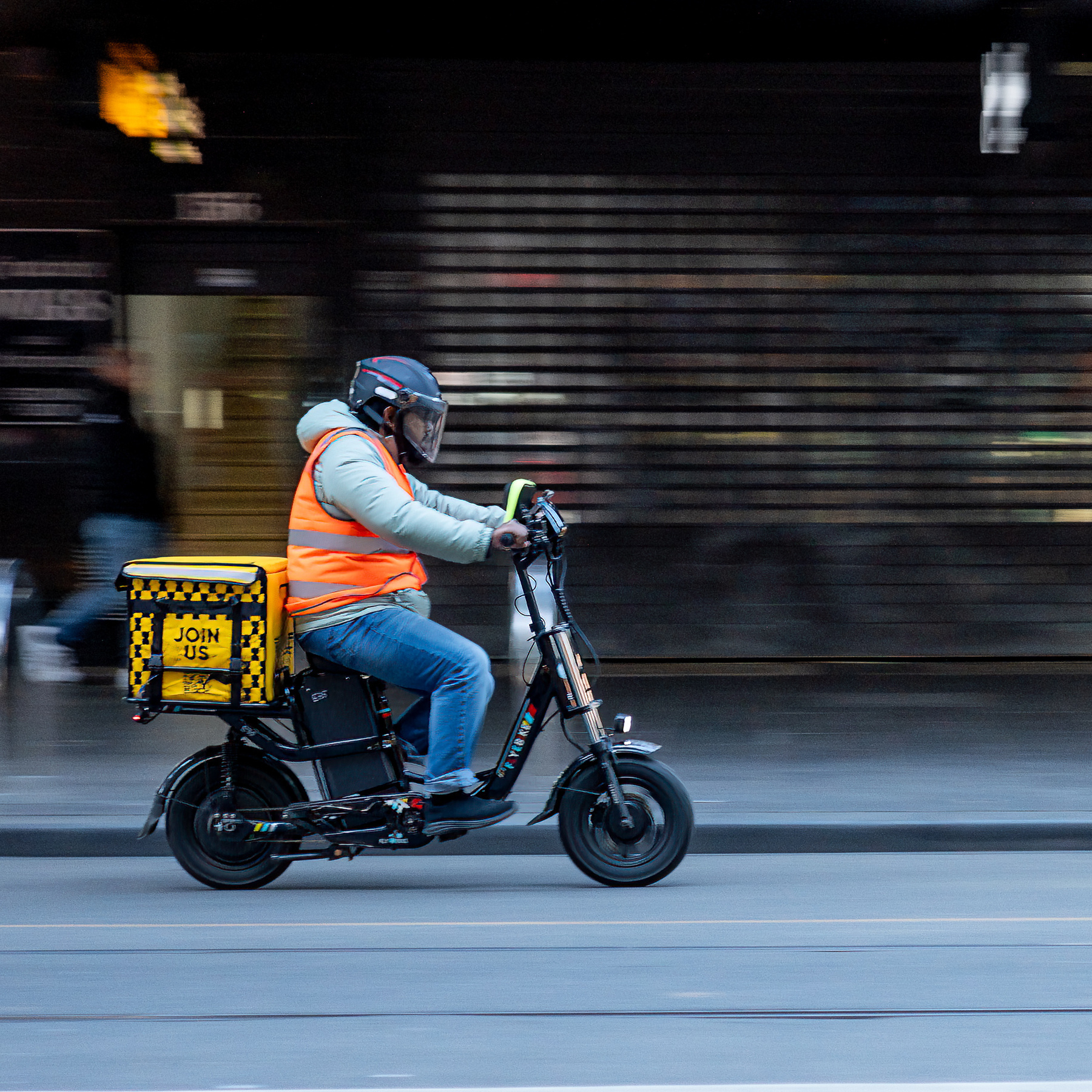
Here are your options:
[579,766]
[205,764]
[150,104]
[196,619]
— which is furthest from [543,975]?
[150,104]

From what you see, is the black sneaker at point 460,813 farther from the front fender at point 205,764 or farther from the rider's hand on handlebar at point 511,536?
the rider's hand on handlebar at point 511,536

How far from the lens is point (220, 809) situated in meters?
5.22

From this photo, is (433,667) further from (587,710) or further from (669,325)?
(669,325)

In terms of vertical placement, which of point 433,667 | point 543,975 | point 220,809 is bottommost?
point 543,975

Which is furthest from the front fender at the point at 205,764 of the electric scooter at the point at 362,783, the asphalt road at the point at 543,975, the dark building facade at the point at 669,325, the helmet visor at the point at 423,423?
the dark building facade at the point at 669,325

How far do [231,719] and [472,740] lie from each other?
85cm

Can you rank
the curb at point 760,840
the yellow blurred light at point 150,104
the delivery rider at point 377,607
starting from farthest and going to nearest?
the yellow blurred light at point 150,104
the curb at point 760,840
the delivery rider at point 377,607

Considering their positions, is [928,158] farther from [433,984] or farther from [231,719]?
[433,984]

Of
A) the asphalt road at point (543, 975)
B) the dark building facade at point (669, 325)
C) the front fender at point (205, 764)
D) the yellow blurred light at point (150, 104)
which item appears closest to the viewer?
the asphalt road at point (543, 975)

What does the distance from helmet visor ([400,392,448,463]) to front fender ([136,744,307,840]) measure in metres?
1.20

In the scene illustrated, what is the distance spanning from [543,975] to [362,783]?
3.99ft

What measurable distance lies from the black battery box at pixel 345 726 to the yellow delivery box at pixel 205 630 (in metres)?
0.16

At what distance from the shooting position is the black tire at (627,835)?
5227 millimetres

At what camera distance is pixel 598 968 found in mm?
4301
